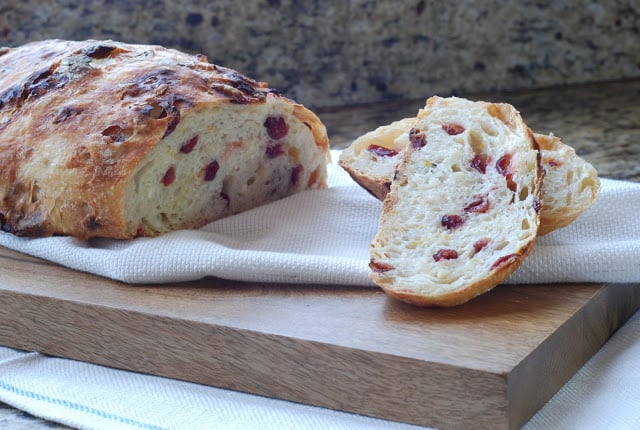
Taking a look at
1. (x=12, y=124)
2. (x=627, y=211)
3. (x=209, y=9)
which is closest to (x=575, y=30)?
(x=209, y=9)

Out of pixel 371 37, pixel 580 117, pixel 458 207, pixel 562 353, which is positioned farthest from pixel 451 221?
pixel 371 37

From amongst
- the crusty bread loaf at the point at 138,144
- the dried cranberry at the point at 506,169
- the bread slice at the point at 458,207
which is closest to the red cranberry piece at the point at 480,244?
the bread slice at the point at 458,207

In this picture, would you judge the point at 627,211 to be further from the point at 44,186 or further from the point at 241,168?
the point at 44,186

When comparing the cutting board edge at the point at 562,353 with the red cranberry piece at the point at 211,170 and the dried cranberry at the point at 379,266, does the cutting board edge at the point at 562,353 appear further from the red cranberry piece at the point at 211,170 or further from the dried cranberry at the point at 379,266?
the red cranberry piece at the point at 211,170

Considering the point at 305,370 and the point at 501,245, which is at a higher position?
the point at 501,245

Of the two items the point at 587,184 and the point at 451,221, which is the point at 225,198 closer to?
the point at 451,221

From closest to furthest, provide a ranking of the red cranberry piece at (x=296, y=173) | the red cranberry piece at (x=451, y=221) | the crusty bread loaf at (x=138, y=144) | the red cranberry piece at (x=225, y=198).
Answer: the red cranberry piece at (x=451, y=221)
the crusty bread loaf at (x=138, y=144)
the red cranberry piece at (x=225, y=198)
the red cranberry piece at (x=296, y=173)
